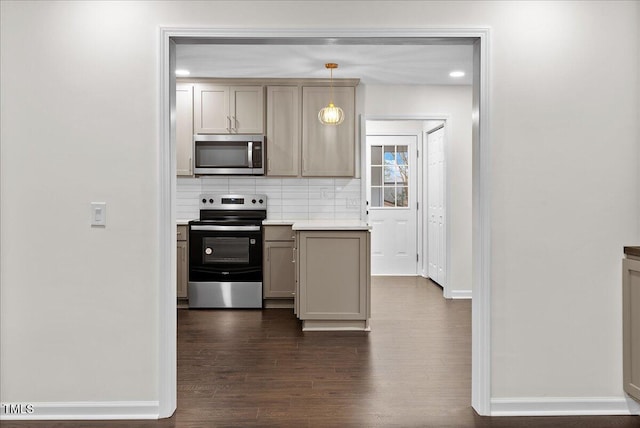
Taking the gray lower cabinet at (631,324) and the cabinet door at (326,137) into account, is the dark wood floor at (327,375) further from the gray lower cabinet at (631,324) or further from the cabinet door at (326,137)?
the cabinet door at (326,137)

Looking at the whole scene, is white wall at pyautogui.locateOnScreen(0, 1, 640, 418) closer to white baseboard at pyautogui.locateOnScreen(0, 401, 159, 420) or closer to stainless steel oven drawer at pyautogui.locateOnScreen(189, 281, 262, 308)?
white baseboard at pyautogui.locateOnScreen(0, 401, 159, 420)

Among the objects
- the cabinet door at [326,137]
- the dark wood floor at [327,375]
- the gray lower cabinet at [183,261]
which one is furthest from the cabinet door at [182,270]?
the cabinet door at [326,137]

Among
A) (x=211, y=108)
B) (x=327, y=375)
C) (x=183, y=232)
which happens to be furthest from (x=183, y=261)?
(x=327, y=375)

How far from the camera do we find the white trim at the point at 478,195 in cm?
279

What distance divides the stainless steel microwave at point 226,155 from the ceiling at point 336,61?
0.68 m

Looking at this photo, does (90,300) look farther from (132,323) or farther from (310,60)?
(310,60)

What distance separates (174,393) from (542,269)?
206cm

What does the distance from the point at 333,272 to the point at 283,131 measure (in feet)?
A: 6.67

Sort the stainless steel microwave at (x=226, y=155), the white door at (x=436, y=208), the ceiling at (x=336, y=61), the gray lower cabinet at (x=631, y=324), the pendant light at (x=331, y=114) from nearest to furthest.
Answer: the gray lower cabinet at (x=631, y=324), the ceiling at (x=336, y=61), the pendant light at (x=331, y=114), the stainless steel microwave at (x=226, y=155), the white door at (x=436, y=208)

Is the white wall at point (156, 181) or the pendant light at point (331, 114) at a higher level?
the pendant light at point (331, 114)

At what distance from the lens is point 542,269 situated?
285cm

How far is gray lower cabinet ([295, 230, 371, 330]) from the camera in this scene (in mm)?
4516

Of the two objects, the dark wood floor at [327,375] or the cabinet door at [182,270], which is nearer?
the dark wood floor at [327,375]

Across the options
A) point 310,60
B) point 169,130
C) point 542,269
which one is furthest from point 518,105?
point 310,60
